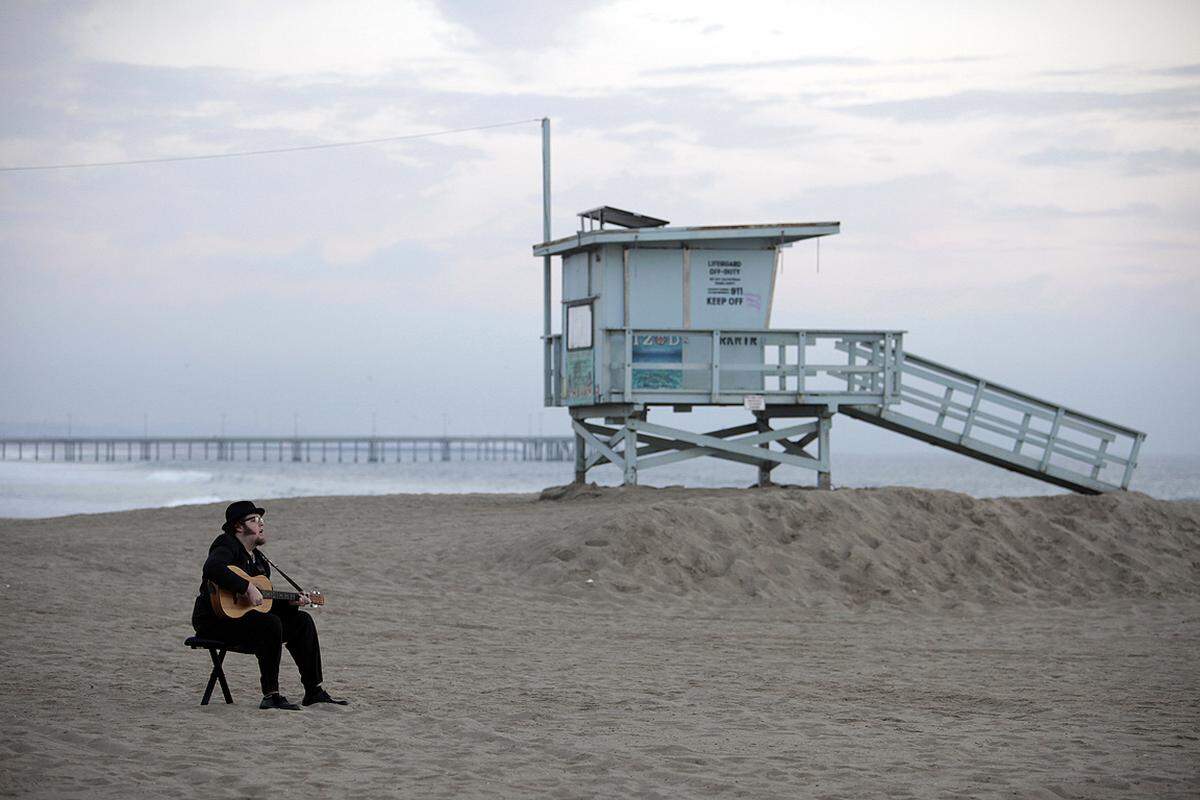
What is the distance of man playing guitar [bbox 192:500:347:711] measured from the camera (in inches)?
305

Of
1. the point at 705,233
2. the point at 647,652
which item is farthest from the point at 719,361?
the point at 647,652

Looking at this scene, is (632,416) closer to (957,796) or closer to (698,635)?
(698,635)

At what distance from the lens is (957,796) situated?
6.30 meters

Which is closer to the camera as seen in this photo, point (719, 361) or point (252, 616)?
point (252, 616)

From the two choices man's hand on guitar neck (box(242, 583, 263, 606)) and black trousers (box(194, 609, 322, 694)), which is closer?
man's hand on guitar neck (box(242, 583, 263, 606))

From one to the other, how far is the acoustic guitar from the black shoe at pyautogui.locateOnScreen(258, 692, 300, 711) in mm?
503

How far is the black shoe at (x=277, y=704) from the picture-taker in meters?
7.90

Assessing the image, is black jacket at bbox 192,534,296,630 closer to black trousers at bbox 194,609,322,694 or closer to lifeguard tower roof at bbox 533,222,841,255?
black trousers at bbox 194,609,322,694

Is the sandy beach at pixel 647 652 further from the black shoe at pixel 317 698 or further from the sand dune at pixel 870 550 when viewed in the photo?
the black shoe at pixel 317 698

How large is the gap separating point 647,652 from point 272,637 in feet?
12.3

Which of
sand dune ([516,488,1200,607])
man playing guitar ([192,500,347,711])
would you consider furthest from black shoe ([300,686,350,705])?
sand dune ([516,488,1200,607])

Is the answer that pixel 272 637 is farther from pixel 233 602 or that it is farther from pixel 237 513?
pixel 237 513

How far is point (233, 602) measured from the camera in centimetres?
781

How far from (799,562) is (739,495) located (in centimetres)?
281
